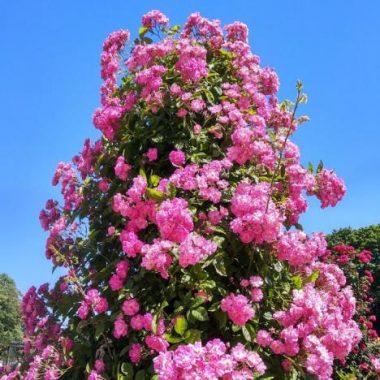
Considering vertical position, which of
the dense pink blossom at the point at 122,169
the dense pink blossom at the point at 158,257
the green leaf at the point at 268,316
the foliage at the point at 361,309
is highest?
the foliage at the point at 361,309

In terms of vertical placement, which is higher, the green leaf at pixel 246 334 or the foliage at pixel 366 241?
the foliage at pixel 366 241

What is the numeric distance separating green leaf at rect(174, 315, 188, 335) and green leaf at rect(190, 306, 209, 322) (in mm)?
54

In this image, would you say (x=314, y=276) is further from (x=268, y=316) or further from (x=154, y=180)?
(x=154, y=180)

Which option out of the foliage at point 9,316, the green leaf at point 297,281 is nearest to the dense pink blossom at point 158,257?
the green leaf at point 297,281

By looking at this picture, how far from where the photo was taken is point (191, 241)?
2.83m

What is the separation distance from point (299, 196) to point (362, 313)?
5877mm

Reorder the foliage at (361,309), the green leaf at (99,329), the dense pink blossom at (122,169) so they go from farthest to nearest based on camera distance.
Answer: the foliage at (361,309) → the dense pink blossom at (122,169) → the green leaf at (99,329)

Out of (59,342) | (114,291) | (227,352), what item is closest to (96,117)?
(114,291)

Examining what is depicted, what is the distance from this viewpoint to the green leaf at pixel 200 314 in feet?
9.23

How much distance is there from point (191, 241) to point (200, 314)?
1.22ft

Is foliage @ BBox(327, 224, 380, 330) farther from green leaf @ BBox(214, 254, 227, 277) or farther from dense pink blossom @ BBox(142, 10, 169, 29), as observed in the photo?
green leaf @ BBox(214, 254, 227, 277)

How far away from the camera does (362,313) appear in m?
8.71

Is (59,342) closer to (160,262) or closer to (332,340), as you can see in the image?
(160,262)

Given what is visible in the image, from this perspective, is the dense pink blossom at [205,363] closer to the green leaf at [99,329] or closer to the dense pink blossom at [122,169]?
the green leaf at [99,329]
